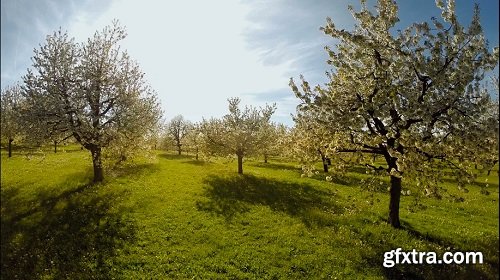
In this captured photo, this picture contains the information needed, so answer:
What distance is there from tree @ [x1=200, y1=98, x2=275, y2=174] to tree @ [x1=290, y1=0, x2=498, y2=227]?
92.2 ft

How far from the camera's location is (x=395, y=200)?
22.8m

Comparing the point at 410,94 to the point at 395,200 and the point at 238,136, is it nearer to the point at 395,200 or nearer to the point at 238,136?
the point at 395,200

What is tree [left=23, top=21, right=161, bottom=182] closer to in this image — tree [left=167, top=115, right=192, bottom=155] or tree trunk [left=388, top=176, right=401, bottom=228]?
tree trunk [left=388, top=176, right=401, bottom=228]

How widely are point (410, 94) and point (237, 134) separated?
31.9 metres

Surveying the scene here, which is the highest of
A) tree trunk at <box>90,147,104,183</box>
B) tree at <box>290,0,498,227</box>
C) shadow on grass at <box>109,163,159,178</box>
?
tree at <box>290,0,498,227</box>

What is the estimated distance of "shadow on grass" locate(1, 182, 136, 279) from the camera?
1805cm

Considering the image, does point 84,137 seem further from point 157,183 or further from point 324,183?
point 324,183

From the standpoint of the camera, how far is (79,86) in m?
32.6

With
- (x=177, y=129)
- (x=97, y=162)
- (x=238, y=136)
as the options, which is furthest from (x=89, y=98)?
(x=177, y=129)

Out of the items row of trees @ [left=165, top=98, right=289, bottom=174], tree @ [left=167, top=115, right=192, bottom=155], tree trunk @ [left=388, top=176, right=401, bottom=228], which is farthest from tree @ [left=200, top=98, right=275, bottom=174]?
tree @ [left=167, top=115, right=192, bottom=155]

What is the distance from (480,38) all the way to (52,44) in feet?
113

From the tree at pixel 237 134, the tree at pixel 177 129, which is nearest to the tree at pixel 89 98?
the tree at pixel 237 134

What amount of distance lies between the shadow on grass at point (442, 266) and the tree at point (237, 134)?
28911 mm

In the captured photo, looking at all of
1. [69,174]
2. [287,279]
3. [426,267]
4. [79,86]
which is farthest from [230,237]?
[69,174]
